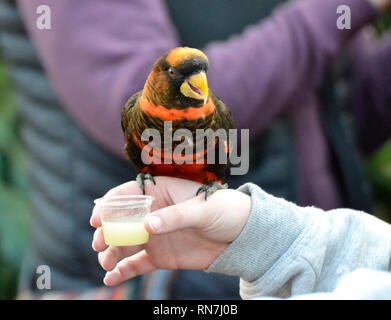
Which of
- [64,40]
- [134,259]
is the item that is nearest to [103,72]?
[64,40]

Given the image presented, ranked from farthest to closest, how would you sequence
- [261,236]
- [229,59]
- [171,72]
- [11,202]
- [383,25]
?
[11,202], [383,25], [229,59], [261,236], [171,72]

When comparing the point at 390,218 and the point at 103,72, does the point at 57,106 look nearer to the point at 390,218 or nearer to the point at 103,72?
the point at 103,72

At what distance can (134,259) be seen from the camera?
0.43 m

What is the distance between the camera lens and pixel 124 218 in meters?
0.32

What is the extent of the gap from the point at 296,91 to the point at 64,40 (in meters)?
0.30

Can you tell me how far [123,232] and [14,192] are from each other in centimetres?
97

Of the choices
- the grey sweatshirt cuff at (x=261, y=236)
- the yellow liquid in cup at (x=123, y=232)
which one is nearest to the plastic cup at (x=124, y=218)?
the yellow liquid in cup at (x=123, y=232)

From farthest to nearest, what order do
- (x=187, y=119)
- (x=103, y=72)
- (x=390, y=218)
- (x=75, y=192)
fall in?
(x=390, y=218) < (x=75, y=192) < (x=103, y=72) < (x=187, y=119)

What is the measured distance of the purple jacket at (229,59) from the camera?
483 mm

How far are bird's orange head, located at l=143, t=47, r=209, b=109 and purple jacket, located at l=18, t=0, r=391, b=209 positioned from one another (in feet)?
0.43

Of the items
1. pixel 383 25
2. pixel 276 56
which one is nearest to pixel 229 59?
pixel 276 56

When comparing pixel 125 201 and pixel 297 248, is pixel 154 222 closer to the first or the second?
pixel 125 201

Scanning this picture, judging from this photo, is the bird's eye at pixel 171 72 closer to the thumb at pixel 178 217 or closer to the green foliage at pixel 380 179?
the thumb at pixel 178 217

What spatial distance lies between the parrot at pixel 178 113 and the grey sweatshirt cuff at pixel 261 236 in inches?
2.0
